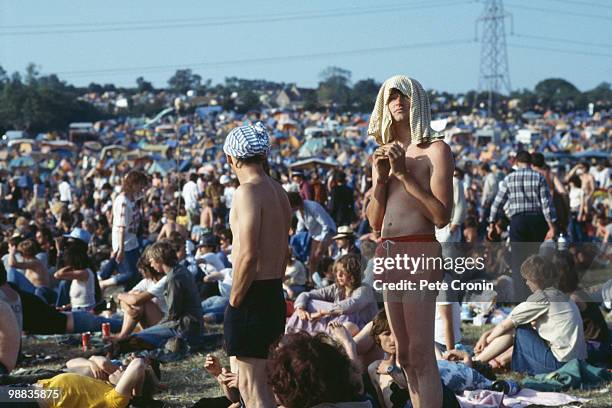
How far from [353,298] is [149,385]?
1.78 metres

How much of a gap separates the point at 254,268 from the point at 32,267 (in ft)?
20.8

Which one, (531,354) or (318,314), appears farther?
(318,314)

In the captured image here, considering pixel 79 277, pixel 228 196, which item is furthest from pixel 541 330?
pixel 228 196

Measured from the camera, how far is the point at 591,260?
456 inches

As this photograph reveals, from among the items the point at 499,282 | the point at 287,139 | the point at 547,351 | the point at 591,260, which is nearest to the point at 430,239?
the point at 547,351

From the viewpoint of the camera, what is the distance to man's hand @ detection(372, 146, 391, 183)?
154 inches

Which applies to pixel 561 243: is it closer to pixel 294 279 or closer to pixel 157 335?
pixel 294 279

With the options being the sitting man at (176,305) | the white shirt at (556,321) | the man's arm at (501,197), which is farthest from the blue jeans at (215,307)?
the white shirt at (556,321)

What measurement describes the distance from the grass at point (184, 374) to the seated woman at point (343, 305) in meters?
0.72

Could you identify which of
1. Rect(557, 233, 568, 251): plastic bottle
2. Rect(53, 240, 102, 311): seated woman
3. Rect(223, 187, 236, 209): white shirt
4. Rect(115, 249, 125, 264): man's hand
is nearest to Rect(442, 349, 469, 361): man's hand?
Rect(557, 233, 568, 251): plastic bottle

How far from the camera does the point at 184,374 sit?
6.80 meters

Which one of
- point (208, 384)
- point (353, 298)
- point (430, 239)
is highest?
point (430, 239)

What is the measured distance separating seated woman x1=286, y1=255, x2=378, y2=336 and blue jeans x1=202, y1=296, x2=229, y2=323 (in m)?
2.15

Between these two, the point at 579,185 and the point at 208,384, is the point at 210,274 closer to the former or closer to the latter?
the point at 208,384
